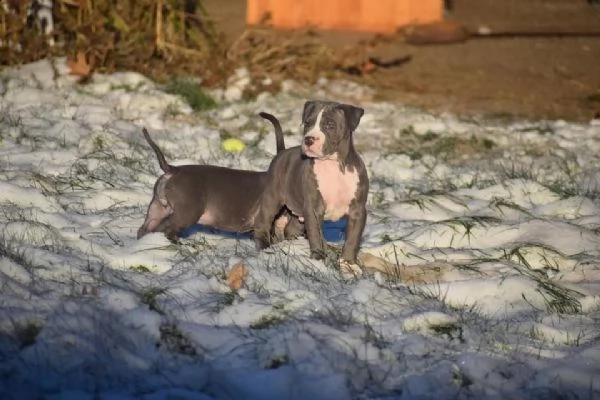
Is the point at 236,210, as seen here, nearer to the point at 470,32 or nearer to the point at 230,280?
the point at 230,280

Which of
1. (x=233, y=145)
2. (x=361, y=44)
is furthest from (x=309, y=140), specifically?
(x=361, y=44)

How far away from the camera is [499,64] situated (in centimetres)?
1239

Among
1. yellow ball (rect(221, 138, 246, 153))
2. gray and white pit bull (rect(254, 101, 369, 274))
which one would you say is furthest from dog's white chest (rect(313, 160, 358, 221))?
yellow ball (rect(221, 138, 246, 153))

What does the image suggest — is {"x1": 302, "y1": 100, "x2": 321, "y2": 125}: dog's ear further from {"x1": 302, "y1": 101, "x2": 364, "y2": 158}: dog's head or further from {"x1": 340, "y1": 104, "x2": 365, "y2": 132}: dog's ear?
{"x1": 340, "y1": 104, "x2": 365, "y2": 132}: dog's ear

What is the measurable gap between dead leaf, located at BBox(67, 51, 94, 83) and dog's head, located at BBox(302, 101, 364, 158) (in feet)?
16.9

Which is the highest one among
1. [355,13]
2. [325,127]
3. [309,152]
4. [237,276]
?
[325,127]

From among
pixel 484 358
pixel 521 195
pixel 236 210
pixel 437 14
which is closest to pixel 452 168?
pixel 521 195

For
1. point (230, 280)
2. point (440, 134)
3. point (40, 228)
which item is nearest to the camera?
point (230, 280)

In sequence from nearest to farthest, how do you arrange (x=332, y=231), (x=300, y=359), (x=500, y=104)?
(x=300, y=359) → (x=332, y=231) → (x=500, y=104)

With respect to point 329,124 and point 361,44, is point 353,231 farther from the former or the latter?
point 361,44

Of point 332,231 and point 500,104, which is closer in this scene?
point 332,231

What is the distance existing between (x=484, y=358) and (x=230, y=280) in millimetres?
1353

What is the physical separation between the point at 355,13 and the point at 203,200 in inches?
292

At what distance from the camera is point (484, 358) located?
431cm
